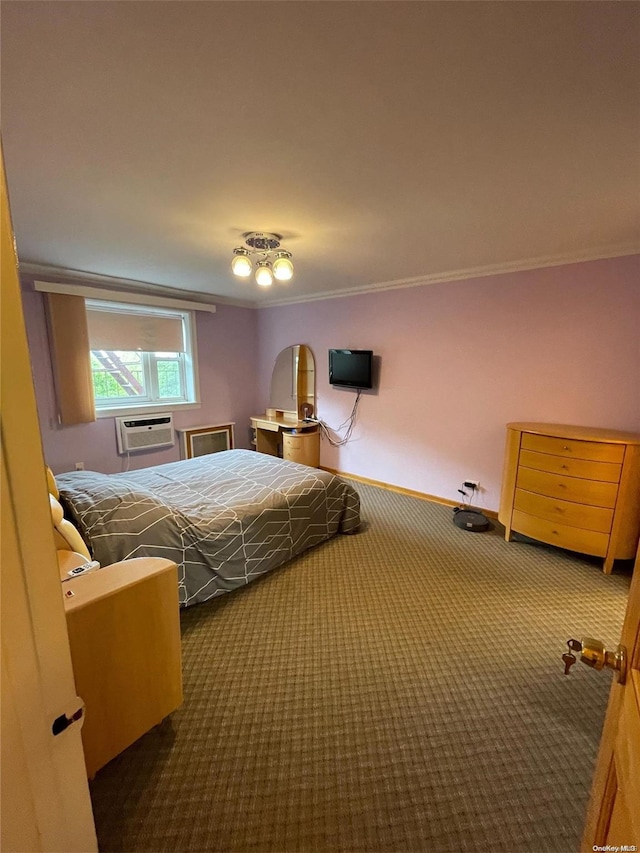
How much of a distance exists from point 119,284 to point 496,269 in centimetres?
380

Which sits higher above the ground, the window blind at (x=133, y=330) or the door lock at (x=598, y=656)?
the window blind at (x=133, y=330)

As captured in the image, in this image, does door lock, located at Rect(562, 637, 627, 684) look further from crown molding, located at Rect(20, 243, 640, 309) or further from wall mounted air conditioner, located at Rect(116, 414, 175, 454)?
wall mounted air conditioner, located at Rect(116, 414, 175, 454)

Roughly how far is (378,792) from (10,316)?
178 centimetres

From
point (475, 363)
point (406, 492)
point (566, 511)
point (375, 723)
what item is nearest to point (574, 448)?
point (566, 511)

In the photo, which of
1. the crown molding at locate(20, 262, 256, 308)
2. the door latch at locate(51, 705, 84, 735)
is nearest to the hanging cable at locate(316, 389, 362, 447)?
the crown molding at locate(20, 262, 256, 308)

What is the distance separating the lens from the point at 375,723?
1.49 metres

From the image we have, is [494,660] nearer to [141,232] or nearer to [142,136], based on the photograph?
[142,136]

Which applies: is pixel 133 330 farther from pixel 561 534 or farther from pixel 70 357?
pixel 561 534

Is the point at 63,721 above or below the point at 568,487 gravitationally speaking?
above

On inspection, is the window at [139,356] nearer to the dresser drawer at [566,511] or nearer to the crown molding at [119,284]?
the crown molding at [119,284]

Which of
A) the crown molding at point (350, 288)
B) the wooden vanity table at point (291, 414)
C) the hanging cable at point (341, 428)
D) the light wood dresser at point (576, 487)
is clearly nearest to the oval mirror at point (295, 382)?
the wooden vanity table at point (291, 414)

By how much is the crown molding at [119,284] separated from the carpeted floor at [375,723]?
11.1ft

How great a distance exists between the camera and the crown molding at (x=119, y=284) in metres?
3.30

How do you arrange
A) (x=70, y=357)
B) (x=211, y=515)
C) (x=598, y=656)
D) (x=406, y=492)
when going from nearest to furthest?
(x=598, y=656)
(x=211, y=515)
(x=70, y=357)
(x=406, y=492)
